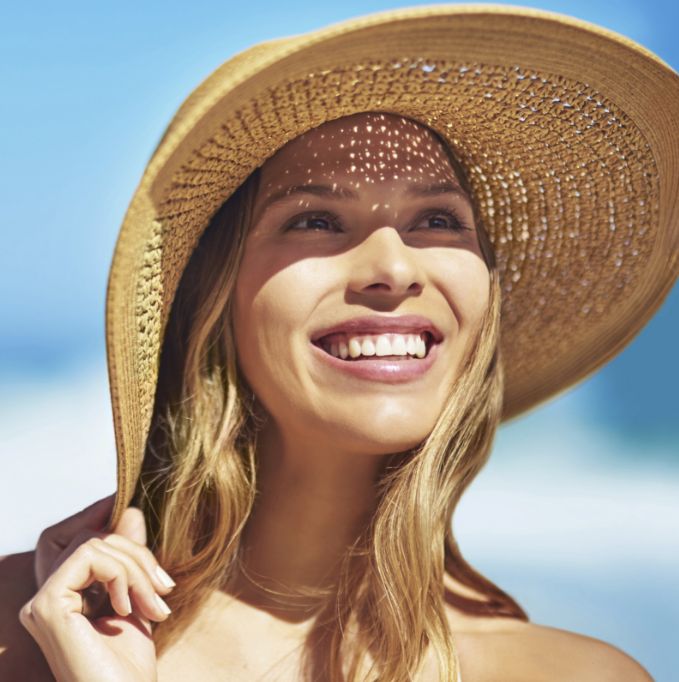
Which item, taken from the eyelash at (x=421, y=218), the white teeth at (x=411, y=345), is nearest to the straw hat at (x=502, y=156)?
the eyelash at (x=421, y=218)

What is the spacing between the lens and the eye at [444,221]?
1843 mm

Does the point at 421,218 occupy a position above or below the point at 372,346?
above

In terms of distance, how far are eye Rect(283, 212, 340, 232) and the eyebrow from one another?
0.04 meters

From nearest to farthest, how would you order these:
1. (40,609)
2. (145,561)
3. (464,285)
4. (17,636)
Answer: (40,609), (145,561), (464,285), (17,636)

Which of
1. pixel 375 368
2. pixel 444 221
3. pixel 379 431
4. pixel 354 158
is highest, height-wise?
pixel 354 158

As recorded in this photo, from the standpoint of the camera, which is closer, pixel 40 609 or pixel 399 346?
pixel 40 609

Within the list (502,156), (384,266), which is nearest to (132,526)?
(384,266)

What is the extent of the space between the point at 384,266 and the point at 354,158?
237 millimetres

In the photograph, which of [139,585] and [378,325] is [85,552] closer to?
[139,585]

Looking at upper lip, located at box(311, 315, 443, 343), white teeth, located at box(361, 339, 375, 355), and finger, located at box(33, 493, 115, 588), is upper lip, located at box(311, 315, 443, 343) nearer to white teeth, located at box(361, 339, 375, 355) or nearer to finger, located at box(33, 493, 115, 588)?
white teeth, located at box(361, 339, 375, 355)

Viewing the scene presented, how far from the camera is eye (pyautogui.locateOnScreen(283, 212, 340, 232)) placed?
1.78 meters

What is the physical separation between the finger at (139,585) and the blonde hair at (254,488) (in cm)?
25

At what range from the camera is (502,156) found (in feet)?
6.57

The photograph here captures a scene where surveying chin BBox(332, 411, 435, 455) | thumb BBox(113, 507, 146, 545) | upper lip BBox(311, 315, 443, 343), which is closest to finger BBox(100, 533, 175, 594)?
thumb BBox(113, 507, 146, 545)
